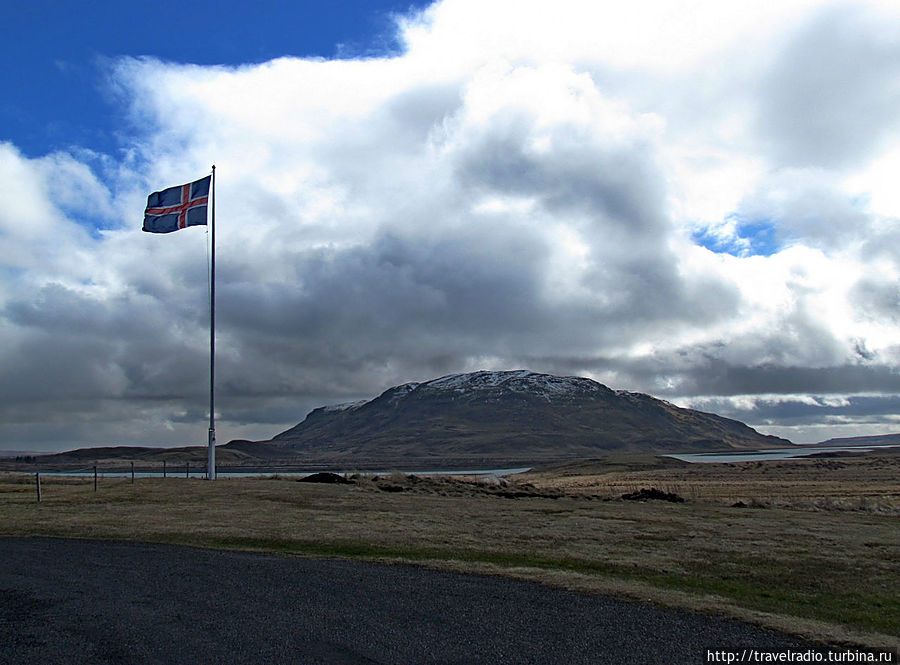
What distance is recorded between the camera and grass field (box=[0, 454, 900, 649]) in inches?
583

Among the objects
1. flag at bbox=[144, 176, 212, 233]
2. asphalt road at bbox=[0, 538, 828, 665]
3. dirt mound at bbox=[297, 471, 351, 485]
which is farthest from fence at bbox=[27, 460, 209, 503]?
asphalt road at bbox=[0, 538, 828, 665]

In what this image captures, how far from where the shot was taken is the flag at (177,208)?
4150cm

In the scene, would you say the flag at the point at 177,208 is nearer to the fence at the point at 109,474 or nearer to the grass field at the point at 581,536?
the fence at the point at 109,474

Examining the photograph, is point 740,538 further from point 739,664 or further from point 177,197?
point 177,197

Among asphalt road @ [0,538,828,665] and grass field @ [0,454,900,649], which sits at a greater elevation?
asphalt road @ [0,538,828,665]

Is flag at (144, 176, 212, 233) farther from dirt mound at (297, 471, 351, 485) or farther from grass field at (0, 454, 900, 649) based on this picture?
dirt mound at (297, 471, 351, 485)

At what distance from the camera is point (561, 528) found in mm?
25719

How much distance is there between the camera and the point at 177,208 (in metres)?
42.0

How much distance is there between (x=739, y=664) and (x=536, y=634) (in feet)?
9.40

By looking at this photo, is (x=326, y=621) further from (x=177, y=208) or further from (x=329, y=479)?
(x=329, y=479)

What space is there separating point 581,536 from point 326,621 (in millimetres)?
13482

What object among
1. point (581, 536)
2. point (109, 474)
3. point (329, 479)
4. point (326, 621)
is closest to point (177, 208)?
point (329, 479)

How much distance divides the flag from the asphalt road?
27.9 meters

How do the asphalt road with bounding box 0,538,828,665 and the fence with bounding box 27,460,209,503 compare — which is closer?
the asphalt road with bounding box 0,538,828,665
